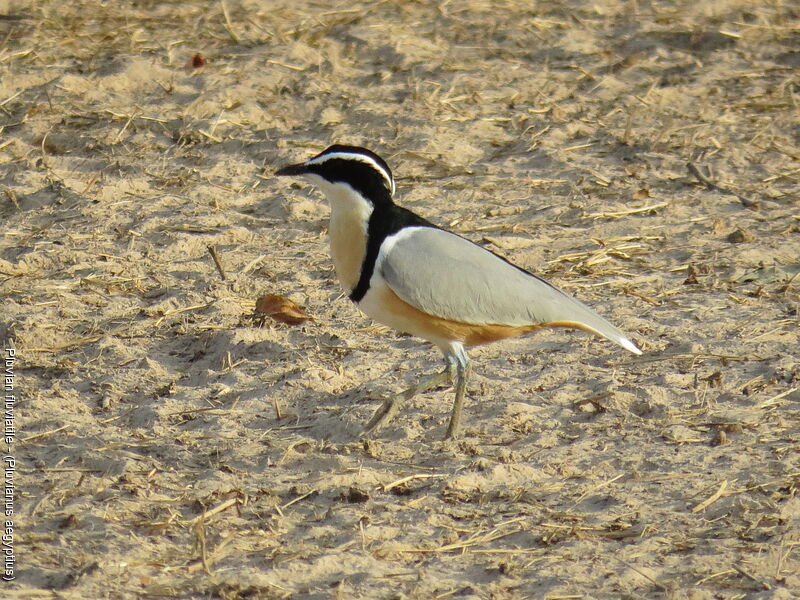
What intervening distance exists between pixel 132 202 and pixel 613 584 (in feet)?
13.7

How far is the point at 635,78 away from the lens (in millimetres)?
8914

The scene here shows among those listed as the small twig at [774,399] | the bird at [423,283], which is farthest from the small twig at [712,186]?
the bird at [423,283]

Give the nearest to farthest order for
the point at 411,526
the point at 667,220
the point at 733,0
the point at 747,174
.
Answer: the point at 411,526, the point at 667,220, the point at 747,174, the point at 733,0

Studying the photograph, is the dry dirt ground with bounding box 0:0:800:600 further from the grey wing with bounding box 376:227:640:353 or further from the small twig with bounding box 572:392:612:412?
the grey wing with bounding box 376:227:640:353

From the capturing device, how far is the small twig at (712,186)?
24.2 ft

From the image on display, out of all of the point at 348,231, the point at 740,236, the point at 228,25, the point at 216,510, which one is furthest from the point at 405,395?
the point at 228,25

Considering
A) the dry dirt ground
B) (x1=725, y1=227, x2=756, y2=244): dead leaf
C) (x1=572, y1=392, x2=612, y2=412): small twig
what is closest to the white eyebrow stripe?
the dry dirt ground

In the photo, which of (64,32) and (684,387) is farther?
(64,32)

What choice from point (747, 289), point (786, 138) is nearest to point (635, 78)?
point (786, 138)

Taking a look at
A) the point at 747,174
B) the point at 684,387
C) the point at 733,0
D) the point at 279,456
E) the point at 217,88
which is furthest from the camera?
the point at 733,0

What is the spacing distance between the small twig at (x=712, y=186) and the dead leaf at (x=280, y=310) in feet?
9.28

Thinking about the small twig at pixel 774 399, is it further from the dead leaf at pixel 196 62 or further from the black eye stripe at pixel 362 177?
the dead leaf at pixel 196 62

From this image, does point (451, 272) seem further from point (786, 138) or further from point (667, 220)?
point (786, 138)

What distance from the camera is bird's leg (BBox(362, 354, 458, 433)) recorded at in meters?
5.23
